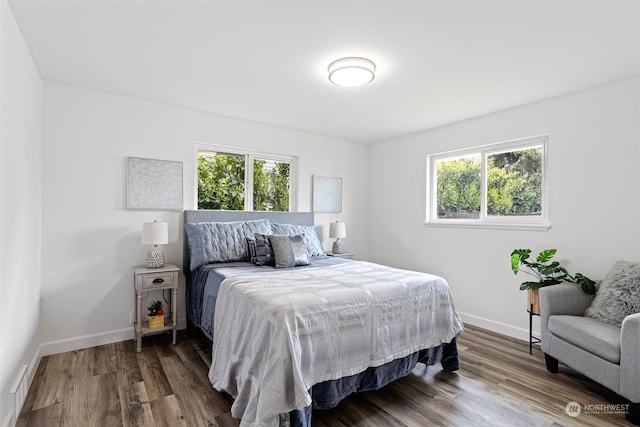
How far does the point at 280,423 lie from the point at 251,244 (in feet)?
5.95

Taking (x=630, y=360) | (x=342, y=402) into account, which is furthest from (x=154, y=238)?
(x=630, y=360)

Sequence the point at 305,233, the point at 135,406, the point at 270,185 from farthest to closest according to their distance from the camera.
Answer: the point at 270,185 < the point at 305,233 < the point at 135,406

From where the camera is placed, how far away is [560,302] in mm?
2578

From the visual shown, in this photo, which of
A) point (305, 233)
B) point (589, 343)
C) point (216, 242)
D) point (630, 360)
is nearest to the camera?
point (630, 360)

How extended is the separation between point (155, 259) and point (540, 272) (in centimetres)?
362

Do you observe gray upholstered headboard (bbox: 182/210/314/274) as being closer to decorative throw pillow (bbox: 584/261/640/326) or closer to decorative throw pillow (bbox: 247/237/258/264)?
decorative throw pillow (bbox: 247/237/258/264)

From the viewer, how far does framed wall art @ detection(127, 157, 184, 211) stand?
10.4 ft

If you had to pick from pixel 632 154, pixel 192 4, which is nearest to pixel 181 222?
pixel 192 4

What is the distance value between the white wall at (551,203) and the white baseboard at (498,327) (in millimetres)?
10

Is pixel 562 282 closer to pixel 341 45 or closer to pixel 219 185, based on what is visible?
pixel 341 45

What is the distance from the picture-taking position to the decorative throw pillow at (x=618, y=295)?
230 cm

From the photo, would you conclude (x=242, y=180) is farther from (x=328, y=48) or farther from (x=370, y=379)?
(x=370, y=379)

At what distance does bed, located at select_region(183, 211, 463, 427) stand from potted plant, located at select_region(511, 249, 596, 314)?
3.20 ft

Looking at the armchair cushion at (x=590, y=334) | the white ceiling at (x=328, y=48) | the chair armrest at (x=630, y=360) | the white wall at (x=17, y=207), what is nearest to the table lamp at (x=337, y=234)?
the white ceiling at (x=328, y=48)
